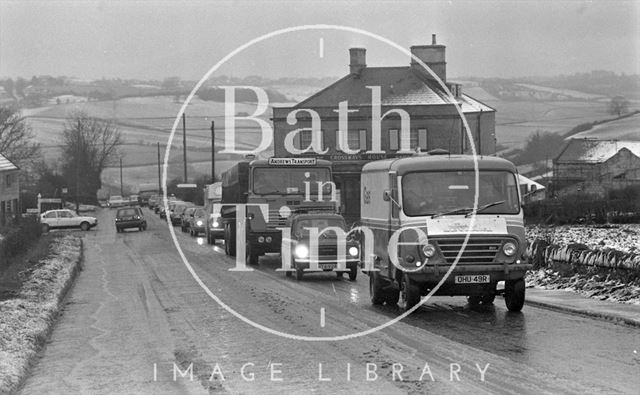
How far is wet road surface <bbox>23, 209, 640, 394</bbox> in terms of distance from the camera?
34.9 ft

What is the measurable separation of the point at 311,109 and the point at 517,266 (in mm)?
59907

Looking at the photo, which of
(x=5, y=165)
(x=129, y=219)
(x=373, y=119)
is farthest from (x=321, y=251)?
(x=5, y=165)

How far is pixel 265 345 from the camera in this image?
1381 centimetres

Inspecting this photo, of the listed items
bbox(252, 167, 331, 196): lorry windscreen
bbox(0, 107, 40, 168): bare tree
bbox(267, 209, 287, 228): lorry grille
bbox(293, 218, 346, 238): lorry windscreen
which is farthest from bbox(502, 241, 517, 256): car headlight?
bbox(0, 107, 40, 168): bare tree

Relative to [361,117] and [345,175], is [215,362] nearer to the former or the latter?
[345,175]

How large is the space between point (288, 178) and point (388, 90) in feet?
152

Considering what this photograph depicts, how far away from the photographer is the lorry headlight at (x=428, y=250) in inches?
672

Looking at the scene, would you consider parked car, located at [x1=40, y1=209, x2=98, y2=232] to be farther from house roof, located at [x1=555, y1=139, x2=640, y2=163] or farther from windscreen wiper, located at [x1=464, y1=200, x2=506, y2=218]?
windscreen wiper, located at [x1=464, y1=200, x2=506, y2=218]

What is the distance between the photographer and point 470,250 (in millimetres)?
17156

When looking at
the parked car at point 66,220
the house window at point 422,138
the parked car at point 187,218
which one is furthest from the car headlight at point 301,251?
the house window at point 422,138

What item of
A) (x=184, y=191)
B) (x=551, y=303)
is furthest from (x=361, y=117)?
(x=551, y=303)

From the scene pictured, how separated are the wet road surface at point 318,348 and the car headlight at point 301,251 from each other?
391cm

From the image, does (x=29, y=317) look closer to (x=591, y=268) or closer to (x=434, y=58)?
(x=591, y=268)

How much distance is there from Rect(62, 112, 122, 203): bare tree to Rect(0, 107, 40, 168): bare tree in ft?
19.5
